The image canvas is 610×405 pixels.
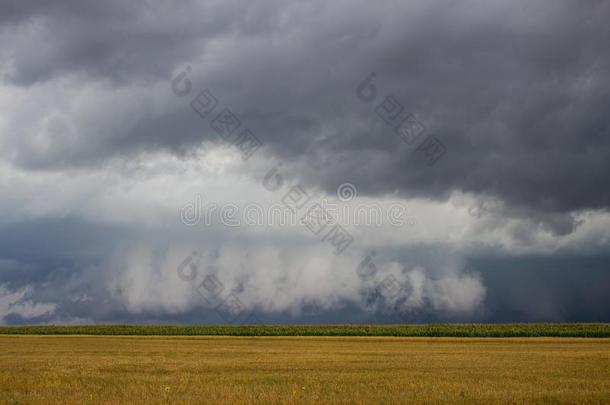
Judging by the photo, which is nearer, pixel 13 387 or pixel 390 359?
pixel 13 387

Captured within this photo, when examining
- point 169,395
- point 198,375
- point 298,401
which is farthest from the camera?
point 198,375

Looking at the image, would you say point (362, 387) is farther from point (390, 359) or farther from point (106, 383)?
point (390, 359)

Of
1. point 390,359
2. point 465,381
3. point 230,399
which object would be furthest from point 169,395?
point 390,359

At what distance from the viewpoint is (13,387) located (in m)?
28.2

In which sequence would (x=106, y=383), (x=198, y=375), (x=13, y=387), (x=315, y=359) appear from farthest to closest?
(x=315, y=359)
(x=198, y=375)
(x=106, y=383)
(x=13, y=387)

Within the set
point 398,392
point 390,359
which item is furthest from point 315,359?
point 398,392

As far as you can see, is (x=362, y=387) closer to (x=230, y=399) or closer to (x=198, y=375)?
(x=230, y=399)

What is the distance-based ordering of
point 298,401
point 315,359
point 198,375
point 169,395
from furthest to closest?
point 315,359
point 198,375
point 169,395
point 298,401

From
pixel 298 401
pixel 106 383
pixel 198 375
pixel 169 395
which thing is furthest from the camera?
pixel 198 375

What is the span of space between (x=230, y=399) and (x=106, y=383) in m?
9.77

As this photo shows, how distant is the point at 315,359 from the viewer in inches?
1823

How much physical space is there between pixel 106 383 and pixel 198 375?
5.56 meters

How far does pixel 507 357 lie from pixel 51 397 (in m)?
37.3

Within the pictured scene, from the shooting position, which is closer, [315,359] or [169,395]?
[169,395]
